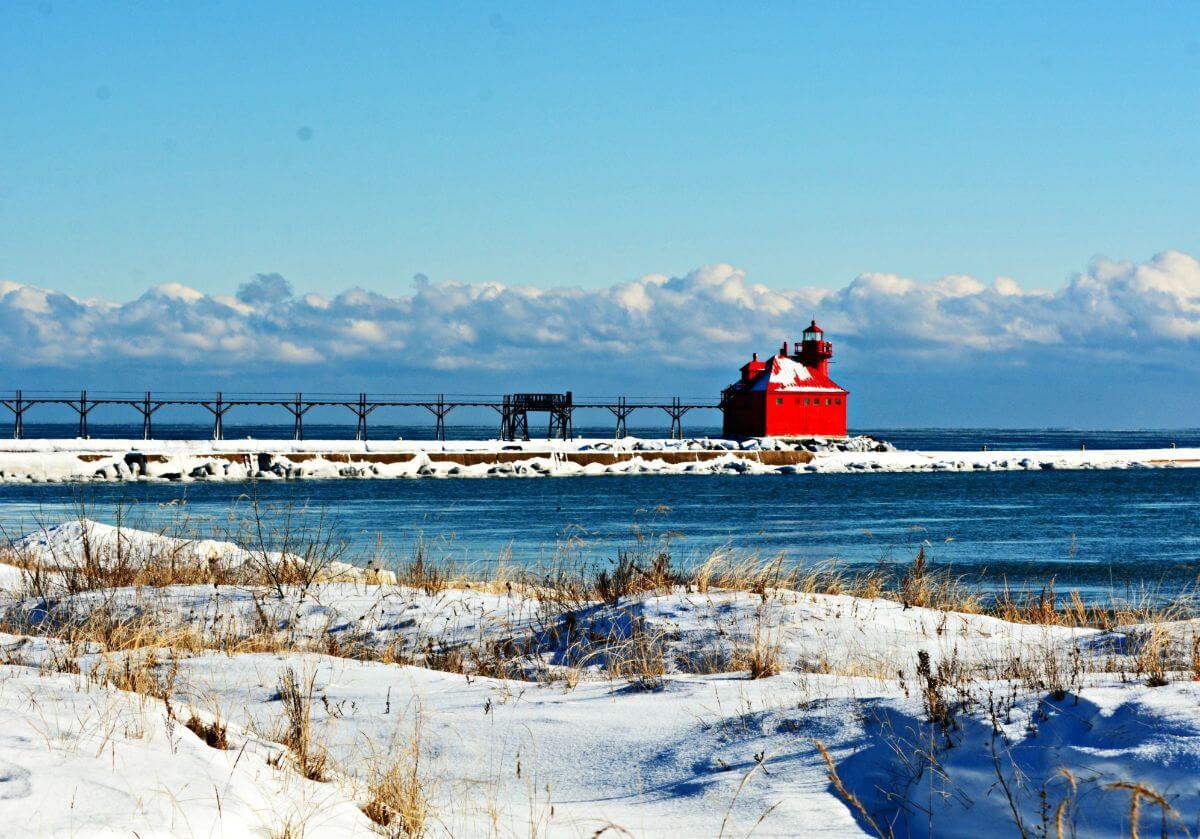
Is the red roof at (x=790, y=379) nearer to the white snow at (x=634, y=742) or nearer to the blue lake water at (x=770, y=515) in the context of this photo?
the blue lake water at (x=770, y=515)

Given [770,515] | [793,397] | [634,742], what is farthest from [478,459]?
[634,742]

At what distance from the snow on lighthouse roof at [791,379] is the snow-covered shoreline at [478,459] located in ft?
10.3

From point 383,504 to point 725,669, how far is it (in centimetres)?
3008

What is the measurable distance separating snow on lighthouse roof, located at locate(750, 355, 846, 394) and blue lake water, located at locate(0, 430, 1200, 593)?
34.3 ft

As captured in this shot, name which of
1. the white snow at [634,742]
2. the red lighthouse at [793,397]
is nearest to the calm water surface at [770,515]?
the white snow at [634,742]

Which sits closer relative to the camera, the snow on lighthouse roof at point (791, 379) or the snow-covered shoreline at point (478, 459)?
the snow-covered shoreline at point (478, 459)

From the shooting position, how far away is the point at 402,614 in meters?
9.30

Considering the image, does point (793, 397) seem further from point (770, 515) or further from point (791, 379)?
point (770, 515)

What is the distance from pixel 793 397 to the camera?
66.8 m

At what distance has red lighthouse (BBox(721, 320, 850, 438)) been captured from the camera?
66562 millimetres

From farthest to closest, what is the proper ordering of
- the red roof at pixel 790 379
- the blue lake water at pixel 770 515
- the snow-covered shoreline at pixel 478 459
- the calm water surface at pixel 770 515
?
the red roof at pixel 790 379 < the snow-covered shoreline at pixel 478 459 < the calm water surface at pixel 770 515 < the blue lake water at pixel 770 515

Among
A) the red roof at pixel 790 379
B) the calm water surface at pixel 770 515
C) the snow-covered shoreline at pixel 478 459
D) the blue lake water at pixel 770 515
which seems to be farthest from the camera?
the red roof at pixel 790 379

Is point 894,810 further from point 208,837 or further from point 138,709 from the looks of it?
point 138,709

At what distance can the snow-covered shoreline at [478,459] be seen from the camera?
1908 inches
